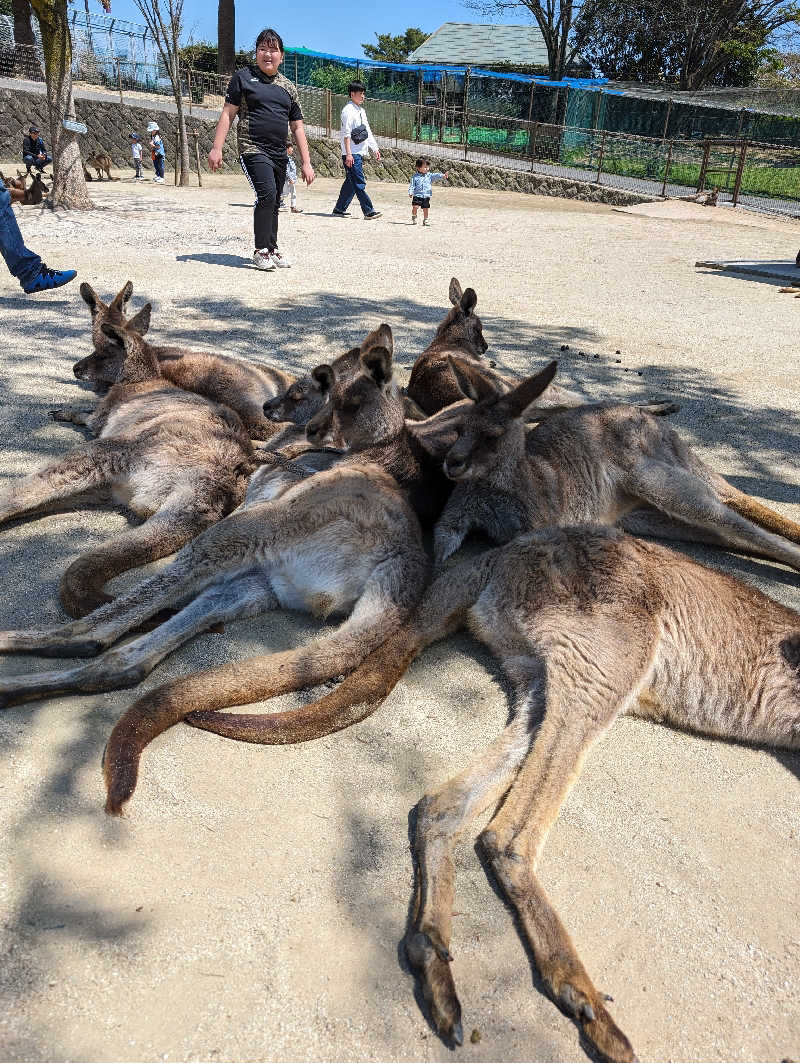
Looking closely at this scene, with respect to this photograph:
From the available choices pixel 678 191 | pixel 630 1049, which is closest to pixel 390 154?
pixel 678 191

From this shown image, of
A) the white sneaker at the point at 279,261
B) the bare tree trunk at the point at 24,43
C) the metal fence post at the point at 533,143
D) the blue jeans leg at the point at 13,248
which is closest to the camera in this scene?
the blue jeans leg at the point at 13,248

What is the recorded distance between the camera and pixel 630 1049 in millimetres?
1664

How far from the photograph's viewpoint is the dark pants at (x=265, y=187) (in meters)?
8.23

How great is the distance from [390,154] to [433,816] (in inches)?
969

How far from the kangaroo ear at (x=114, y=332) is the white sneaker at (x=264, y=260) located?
5009 millimetres

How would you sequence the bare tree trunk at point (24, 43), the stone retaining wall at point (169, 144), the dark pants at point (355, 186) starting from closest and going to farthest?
the dark pants at point (355, 186), the stone retaining wall at point (169, 144), the bare tree trunk at point (24, 43)

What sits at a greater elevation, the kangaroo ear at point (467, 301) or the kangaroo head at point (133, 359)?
the kangaroo ear at point (467, 301)

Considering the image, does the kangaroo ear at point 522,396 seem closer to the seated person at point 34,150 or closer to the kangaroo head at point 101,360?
the kangaroo head at point 101,360

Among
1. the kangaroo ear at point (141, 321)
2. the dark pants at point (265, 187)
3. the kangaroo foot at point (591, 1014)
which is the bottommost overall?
the kangaroo foot at point (591, 1014)

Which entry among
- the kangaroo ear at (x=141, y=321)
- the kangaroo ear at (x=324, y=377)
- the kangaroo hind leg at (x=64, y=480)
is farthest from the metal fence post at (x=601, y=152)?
the kangaroo hind leg at (x=64, y=480)

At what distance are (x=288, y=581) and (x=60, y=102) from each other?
11.4 meters

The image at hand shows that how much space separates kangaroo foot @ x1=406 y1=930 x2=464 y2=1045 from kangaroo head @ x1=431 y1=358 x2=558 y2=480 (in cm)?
196

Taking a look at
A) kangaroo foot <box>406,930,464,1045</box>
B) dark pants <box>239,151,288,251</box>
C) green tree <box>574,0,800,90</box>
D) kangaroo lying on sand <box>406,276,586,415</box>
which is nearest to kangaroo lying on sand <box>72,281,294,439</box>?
kangaroo lying on sand <box>406,276,586,415</box>

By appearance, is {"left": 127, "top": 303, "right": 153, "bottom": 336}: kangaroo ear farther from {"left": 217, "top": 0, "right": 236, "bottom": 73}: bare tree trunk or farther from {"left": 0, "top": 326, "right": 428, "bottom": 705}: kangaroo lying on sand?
{"left": 217, "top": 0, "right": 236, "bottom": 73}: bare tree trunk
